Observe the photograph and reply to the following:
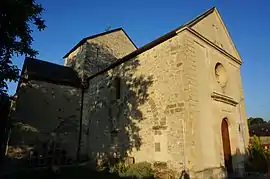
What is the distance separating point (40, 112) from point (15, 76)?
5.40 m

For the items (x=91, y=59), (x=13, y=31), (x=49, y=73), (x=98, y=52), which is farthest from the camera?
(x=98, y=52)

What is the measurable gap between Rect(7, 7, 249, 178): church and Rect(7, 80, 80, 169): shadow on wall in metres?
0.05

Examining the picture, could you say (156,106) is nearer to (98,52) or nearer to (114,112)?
(114,112)

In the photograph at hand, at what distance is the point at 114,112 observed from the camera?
1160cm

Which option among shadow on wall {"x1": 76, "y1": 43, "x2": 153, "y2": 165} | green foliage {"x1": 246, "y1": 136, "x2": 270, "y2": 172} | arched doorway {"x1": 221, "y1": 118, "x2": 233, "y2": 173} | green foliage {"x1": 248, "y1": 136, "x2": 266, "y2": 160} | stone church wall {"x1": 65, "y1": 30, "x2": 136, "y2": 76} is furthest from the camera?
stone church wall {"x1": 65, "y1": 30, "x2": 136, "y2": 76}

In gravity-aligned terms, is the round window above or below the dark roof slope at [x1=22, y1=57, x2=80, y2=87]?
below

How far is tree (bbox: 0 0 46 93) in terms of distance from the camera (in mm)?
7039

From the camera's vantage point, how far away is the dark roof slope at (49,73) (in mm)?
12916

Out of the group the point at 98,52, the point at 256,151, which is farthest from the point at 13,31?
the point at 256,151

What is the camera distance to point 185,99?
8.09 m

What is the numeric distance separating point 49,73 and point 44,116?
10.4ft

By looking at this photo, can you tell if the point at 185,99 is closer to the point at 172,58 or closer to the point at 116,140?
the point at 172,58

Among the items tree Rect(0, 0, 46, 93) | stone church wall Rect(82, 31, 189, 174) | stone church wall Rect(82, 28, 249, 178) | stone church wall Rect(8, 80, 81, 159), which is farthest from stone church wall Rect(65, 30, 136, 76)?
tree Rect(0, 0, 46, 93)

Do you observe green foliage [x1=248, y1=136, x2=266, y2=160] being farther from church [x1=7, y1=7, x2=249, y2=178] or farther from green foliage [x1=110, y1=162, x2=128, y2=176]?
green foliage [x1=110, y1=162, x2=128, y2=176]
